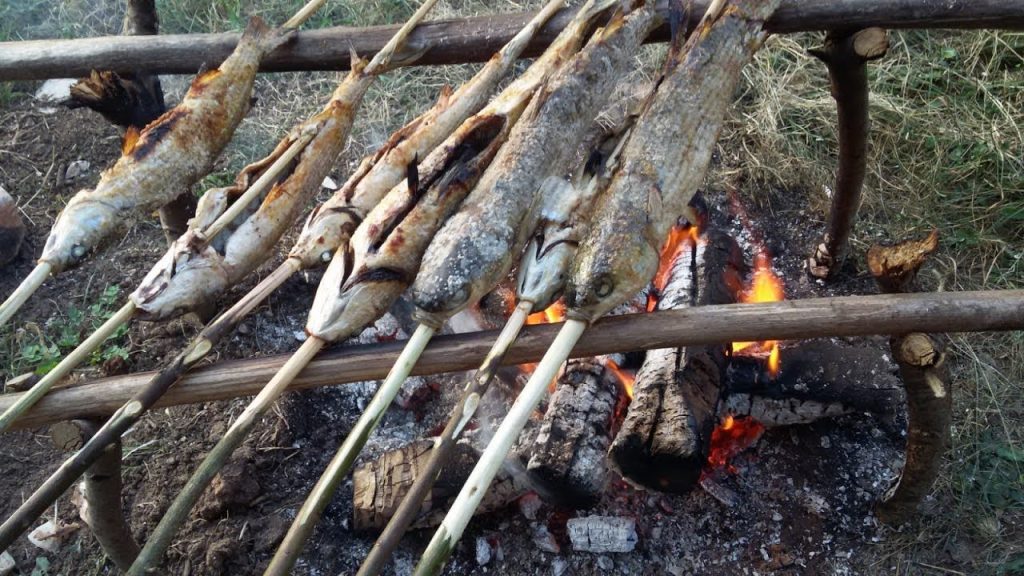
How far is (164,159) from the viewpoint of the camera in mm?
2072

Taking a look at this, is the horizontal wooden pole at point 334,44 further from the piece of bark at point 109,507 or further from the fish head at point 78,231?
the piece of bark at point 109,507

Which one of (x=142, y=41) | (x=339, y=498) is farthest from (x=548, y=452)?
(x=142, y=41)

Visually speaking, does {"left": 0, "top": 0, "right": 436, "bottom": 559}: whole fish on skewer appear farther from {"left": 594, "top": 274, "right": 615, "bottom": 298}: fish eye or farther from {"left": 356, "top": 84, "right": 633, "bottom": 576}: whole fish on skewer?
{"left": 594, "top": 274, "right": 615, "bottom": 298}: fish eye

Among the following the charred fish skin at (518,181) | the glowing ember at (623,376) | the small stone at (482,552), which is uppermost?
the charred fish skin at (518,181)

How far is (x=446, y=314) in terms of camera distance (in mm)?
1704

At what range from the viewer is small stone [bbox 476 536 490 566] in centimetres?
249

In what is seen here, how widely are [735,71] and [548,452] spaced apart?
1.35m

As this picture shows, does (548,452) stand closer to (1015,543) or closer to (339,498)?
(339,498)

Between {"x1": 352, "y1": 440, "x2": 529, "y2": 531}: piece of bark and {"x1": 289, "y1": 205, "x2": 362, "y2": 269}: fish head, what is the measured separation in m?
0.92

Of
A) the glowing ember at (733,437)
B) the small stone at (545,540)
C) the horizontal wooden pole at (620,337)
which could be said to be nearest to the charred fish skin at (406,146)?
the horizontal wooden pole at (620,337)

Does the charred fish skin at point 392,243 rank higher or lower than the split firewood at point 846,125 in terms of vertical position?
higher

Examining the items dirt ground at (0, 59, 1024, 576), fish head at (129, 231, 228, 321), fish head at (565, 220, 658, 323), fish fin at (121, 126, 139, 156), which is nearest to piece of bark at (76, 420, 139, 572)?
dirt ground at (0, 59, 1024, 576)

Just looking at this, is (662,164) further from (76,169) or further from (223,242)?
(76,169)

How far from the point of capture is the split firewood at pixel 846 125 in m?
2.48
